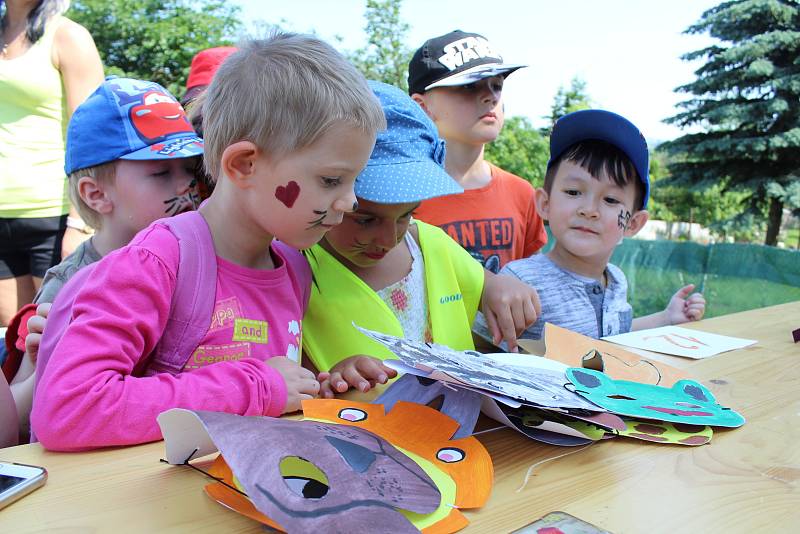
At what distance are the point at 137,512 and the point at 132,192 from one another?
938 mm

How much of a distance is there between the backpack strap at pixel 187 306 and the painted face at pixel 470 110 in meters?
1.68

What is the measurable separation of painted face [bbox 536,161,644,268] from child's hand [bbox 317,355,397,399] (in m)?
0.94

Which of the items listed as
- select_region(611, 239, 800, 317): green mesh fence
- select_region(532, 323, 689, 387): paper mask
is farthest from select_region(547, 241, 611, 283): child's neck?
select_region(611, 239, 800, 317): green mesh fence

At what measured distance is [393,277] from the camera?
1443 mm

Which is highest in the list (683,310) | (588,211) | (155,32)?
(155,32)

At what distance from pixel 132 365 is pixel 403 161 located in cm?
66

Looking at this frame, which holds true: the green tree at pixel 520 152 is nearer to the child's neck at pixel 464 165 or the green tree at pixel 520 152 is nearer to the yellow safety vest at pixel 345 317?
the child's neck at pixel 464 165

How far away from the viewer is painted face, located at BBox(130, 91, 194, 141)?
1.37m

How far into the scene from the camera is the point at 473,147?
8.34 feet

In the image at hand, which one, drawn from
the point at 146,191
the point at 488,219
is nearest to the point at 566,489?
the point at 146,191

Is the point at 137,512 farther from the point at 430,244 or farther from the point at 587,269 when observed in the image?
the point at 587,269

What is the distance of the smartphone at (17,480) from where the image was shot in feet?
Result: 2.10

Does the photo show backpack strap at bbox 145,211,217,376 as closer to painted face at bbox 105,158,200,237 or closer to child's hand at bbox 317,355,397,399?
child's hand at bbox 317,355,397,399

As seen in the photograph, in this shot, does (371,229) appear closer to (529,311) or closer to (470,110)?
(529,311)
